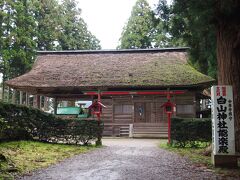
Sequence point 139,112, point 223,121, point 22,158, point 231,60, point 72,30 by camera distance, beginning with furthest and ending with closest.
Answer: point 72,30
point 139,112
point 231,60
point 22,158
point 223,121

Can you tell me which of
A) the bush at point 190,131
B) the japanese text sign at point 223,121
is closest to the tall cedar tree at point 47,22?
the bush at point 190,131

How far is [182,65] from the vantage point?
807 inches

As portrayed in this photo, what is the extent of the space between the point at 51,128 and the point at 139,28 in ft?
70.3

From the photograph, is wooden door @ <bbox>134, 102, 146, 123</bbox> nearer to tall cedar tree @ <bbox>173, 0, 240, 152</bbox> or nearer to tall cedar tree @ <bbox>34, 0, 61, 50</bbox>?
tall cedar tree @ <bbox>173, 0, 240, 152</bbox>

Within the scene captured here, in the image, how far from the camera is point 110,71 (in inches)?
799

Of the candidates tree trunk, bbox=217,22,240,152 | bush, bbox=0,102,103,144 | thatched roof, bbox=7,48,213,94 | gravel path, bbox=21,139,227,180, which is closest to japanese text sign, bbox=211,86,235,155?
tree trunk, bbox=217,22,240,152

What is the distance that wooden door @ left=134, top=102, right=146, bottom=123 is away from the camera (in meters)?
20.3

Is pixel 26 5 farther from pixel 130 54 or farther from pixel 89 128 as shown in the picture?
pixel 89 128

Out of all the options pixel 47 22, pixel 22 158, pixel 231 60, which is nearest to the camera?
pixel 22 158

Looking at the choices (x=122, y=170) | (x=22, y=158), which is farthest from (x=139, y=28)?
(x=122, y=170)

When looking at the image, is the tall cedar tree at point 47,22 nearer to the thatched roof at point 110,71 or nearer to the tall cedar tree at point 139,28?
the thatched roof at point 110,71

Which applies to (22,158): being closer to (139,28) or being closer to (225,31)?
(225,31)

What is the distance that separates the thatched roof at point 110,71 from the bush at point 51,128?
564cm

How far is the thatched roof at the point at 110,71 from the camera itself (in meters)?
18.4
